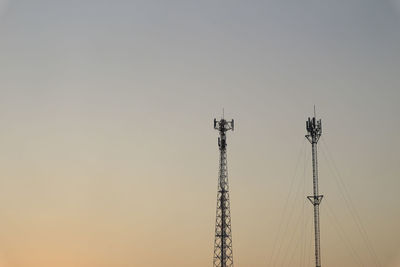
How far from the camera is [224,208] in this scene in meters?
114

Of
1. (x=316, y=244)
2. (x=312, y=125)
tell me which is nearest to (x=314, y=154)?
(x=312, y=125)

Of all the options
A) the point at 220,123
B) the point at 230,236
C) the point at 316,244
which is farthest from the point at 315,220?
the point at 220,123

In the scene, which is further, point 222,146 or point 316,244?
point 222,146

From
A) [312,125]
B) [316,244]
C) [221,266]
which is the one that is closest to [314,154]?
[312,125]

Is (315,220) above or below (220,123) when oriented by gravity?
below

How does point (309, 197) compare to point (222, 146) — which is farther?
point (222, 146)

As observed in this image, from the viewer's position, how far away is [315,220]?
108188 mm

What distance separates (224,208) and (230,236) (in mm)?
4120

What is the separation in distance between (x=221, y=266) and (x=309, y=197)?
51.8 feet

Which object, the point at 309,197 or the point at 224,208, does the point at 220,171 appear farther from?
the point at 309,197

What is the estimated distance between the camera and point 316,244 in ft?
355

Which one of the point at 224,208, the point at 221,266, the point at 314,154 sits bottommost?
the point at 221,266

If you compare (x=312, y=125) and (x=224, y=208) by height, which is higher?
A: (x=312, y=125)

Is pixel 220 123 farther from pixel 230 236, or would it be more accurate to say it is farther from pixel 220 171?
pixel 230 236
